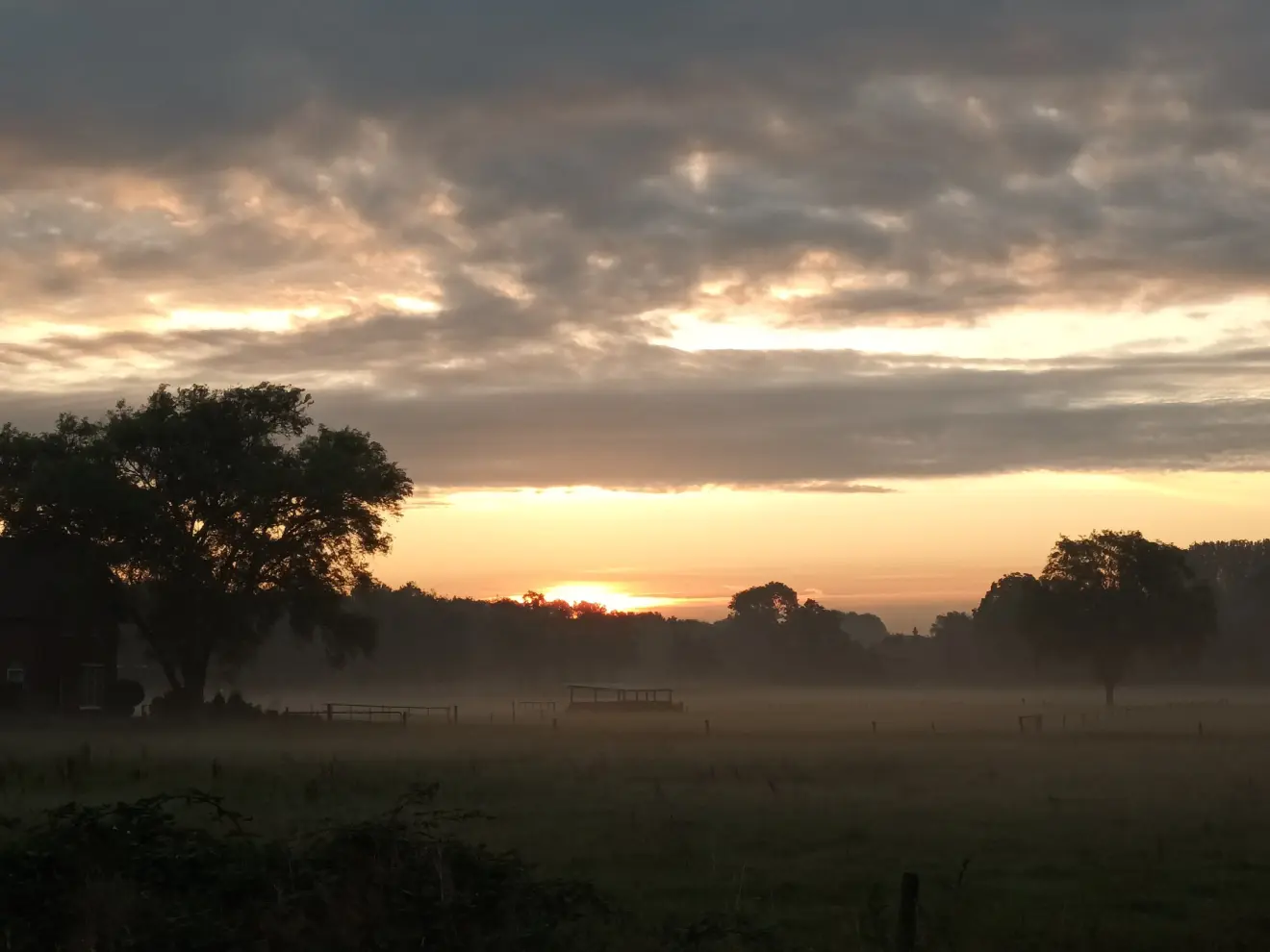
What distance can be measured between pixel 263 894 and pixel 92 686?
6036 centimetres

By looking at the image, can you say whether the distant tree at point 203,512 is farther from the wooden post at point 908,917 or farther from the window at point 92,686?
the wooden post at point 908,917

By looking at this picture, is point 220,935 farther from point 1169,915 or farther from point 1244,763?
point 1244,763

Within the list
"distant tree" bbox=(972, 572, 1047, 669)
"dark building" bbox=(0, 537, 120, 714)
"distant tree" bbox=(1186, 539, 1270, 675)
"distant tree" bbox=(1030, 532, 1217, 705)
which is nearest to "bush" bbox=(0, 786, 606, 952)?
"dark building" bbox=(0, 537, 120, 714)

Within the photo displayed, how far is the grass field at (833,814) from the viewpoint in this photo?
1596cm

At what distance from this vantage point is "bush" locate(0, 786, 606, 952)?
11.1m

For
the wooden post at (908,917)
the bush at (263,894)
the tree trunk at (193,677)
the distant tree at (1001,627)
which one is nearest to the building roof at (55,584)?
the tree trunk at (193,677)

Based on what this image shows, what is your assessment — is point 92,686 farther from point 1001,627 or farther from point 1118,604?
point 1001,627

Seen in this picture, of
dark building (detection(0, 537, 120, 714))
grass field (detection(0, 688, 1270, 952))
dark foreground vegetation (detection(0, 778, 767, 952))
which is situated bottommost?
grass field (detection(0, 688, 1270, 952))

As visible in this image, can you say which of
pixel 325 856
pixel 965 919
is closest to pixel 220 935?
pixel 325 856

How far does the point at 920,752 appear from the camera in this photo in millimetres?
42719

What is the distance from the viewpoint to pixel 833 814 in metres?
24.7

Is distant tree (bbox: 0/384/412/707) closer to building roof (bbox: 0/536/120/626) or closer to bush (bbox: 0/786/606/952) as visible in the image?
building roof (bbox: 0/536/120/626)

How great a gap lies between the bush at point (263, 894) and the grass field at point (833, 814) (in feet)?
5.84

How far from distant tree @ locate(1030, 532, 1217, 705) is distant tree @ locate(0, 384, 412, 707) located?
49941mm
